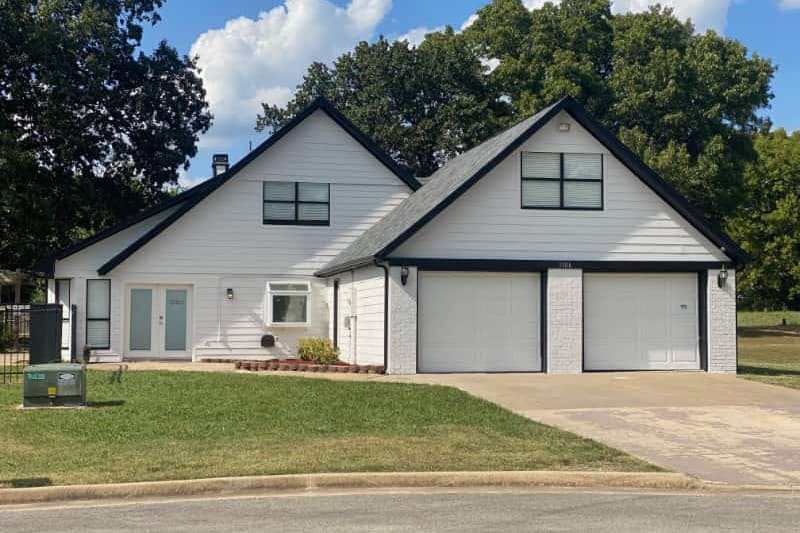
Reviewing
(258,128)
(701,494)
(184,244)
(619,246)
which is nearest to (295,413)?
(701,494)

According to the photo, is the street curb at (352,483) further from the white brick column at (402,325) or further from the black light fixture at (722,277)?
the black light fixture at (722,277)

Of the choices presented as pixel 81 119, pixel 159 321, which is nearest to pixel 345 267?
pixel 159 321

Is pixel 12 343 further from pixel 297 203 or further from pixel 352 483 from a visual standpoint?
pixel 352 483

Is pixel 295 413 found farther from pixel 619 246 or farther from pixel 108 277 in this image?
pixel 108 277

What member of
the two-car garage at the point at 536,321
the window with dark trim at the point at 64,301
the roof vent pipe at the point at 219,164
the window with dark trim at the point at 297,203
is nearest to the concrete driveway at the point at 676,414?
the two-car garage at the point at 536,321

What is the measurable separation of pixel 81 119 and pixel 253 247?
1365 centimetres

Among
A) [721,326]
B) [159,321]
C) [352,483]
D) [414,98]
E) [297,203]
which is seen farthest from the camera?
[414,98]

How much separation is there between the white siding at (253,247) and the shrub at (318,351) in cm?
143

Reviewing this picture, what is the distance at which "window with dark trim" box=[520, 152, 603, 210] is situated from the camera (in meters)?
22.0

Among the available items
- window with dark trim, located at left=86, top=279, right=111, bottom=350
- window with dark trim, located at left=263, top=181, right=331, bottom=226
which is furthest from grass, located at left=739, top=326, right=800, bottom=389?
window with dark trim, located at left=86, top=279, right=111, bottom=350

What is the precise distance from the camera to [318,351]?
24172mm

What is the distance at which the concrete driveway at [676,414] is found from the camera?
1109cm

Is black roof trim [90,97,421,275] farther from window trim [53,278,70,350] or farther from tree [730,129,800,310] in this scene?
tree [730,129,800,310]

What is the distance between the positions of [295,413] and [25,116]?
24587 mm
